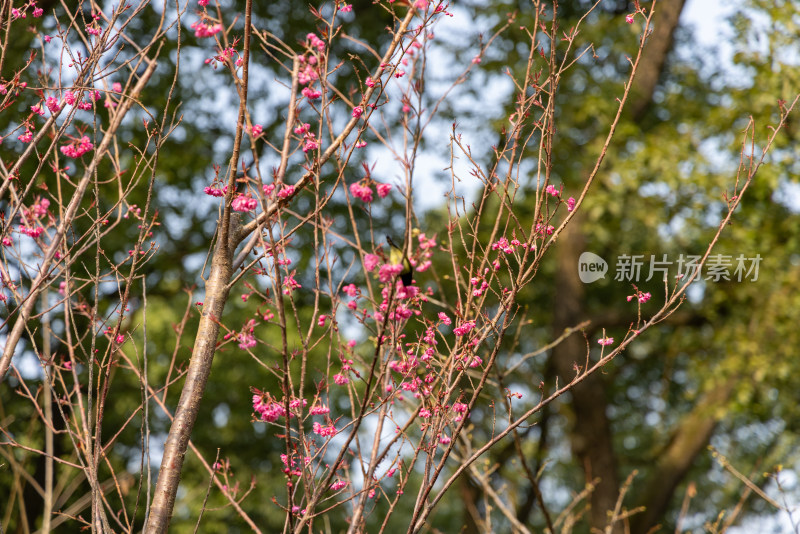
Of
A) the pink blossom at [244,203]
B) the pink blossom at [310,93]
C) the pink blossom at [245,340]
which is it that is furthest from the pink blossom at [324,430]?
the pink blossom at [310,93]

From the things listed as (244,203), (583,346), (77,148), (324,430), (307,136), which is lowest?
(324,430)

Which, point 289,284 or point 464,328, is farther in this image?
point 464,328

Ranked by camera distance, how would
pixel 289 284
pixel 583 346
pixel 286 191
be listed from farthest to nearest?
pixel 583 346 < pixel 286 191 < pixel 289 284

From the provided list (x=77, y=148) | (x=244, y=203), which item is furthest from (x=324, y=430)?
(x=77, y=148)

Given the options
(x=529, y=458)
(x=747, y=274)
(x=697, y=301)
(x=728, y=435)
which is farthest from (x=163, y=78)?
(x=728, y=435)

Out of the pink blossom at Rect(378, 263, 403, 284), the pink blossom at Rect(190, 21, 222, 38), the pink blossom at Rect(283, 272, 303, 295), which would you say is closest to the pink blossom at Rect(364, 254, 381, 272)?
the pink blossom at Rect(378, 263, 403, 284)

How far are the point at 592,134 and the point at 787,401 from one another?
11.0 feet

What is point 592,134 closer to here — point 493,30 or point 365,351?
point 493,30

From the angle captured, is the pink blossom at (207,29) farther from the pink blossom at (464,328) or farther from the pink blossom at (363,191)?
the pink blossom at (464,328)

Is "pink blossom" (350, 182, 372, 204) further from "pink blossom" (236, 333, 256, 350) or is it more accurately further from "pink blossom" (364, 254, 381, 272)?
"pink blossom" (236, 333, 256, 350)

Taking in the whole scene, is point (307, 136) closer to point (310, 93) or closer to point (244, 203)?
point (310, 93)

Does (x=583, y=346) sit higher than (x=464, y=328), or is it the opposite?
(x=583, y=346)

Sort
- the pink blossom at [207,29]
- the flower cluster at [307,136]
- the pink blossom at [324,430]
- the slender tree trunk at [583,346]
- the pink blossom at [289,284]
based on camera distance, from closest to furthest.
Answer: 1. the pink blossom at [289,284]
2. the pink blossom at [207,29]
3. the flower cluster at [307,136]
4. the pink blossom at [324,430]
5. the slender tree trunk at [583,346]

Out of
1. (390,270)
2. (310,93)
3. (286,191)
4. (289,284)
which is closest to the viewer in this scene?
(390,270)
